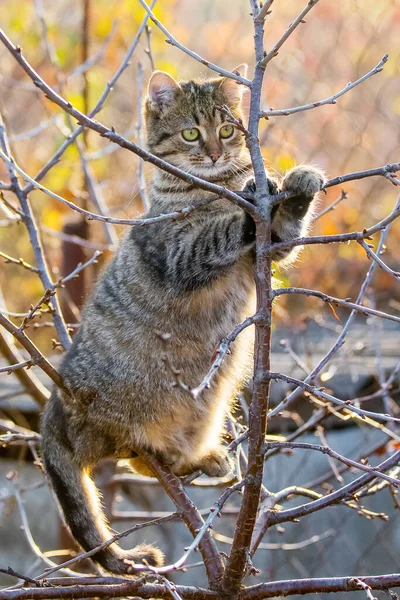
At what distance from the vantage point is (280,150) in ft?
13.5

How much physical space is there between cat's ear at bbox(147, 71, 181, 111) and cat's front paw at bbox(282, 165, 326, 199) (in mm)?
897

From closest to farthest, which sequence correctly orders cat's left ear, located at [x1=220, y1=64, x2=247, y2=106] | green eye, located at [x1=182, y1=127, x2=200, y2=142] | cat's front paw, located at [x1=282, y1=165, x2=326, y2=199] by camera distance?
cat's front paw, located at [x1=282, y1=165, x2=326, y2=199] → green eye, located at [x1=182, y1=127, x2=200, y2=142] → cat's left ear, located at [x1=220, y1=64, x2=247, y2=106]

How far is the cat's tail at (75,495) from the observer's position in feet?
6.82

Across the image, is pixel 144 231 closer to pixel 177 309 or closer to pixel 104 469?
pixel 177 309

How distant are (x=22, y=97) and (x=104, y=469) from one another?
417cm

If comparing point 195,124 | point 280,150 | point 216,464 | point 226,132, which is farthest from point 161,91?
point 280,150

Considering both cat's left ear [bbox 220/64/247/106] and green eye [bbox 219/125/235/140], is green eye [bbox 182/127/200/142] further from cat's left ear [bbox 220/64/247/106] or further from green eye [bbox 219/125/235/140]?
cat's left ear [bbox 220/64/247/106]

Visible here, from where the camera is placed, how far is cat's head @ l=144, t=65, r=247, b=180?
252 cm

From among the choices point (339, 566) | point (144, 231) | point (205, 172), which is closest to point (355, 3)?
point (205, 172)

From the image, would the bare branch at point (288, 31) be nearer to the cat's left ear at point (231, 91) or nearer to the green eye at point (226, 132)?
the green eye at point (226, 132)

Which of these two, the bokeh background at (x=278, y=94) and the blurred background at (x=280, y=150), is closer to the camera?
the blurred background at (x=280, y=150)

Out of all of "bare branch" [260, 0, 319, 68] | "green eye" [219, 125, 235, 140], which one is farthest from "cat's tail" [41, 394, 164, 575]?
"bare branch" [260, 0, 319, 68]

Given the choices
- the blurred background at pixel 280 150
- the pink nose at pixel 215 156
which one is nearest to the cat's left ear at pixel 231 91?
the pink nose at pixel 215 156

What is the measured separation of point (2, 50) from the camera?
5.65 meters
